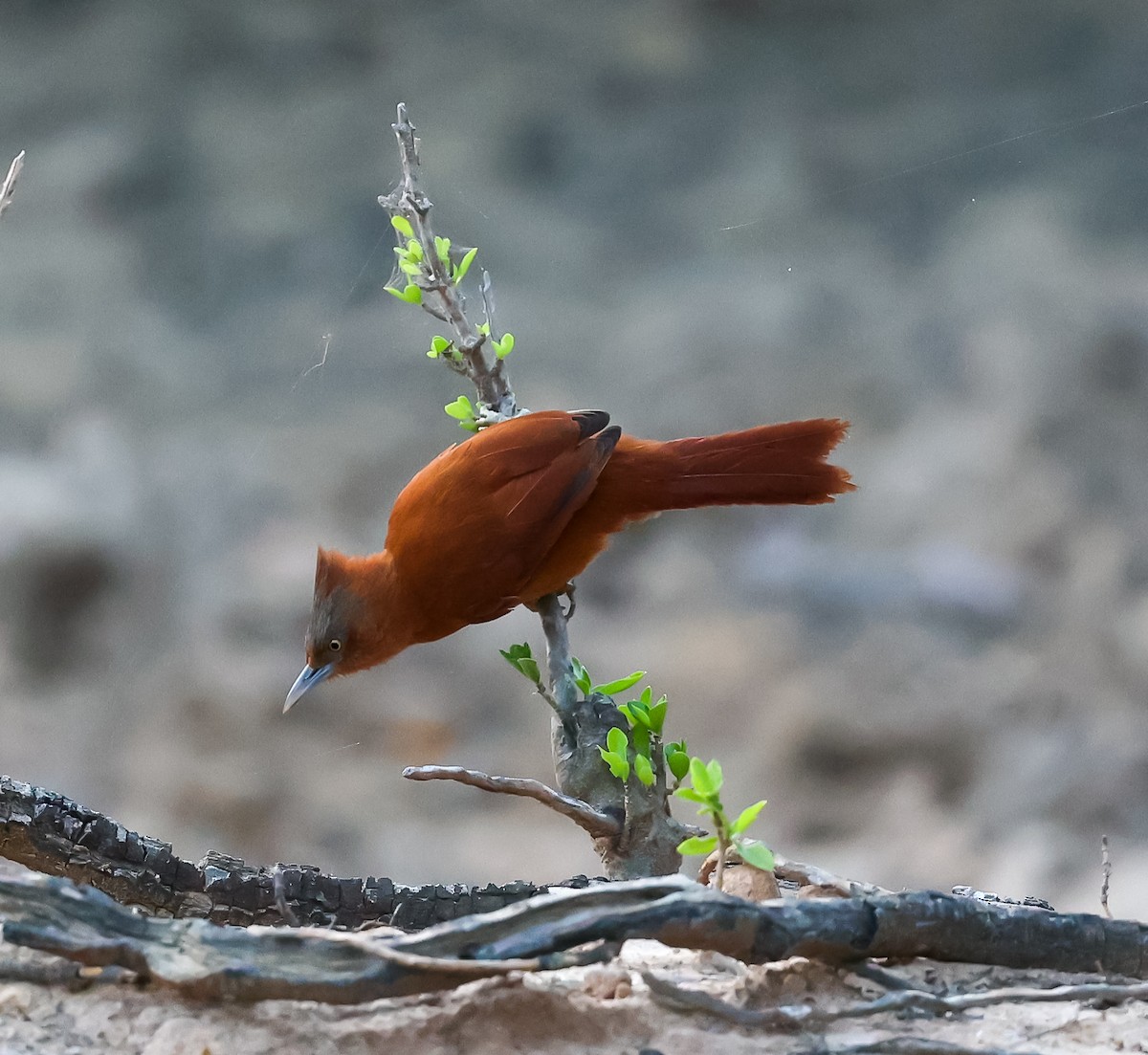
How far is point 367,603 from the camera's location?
113 centimetres

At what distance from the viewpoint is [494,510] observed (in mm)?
1163

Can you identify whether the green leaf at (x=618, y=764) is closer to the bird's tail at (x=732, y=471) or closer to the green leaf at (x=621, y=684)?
the green leaf at (x=621, y=684)

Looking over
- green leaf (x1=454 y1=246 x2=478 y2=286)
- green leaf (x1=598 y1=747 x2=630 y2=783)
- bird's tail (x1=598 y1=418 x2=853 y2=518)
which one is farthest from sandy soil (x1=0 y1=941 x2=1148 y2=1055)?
green leaf (x1=454 y1=246 x2=478 y2=286)

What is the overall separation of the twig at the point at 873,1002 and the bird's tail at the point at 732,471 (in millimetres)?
599

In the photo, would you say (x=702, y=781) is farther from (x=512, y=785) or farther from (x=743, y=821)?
(x=512, y=785)

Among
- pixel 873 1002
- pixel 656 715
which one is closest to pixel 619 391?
pixel 656 715

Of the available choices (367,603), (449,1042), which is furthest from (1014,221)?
(449,1042)

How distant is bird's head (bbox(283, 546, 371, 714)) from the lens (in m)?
1.12

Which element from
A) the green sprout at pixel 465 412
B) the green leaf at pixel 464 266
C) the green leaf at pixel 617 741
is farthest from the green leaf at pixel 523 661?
the green leaf at pixel 464 266

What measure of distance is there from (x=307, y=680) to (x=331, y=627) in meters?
0.05

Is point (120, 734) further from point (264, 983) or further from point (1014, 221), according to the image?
point (1014, 221)

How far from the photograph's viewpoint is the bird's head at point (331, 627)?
1.12 metres

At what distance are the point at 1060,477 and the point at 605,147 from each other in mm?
1096

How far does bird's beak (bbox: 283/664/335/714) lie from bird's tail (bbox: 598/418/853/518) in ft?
1.10
